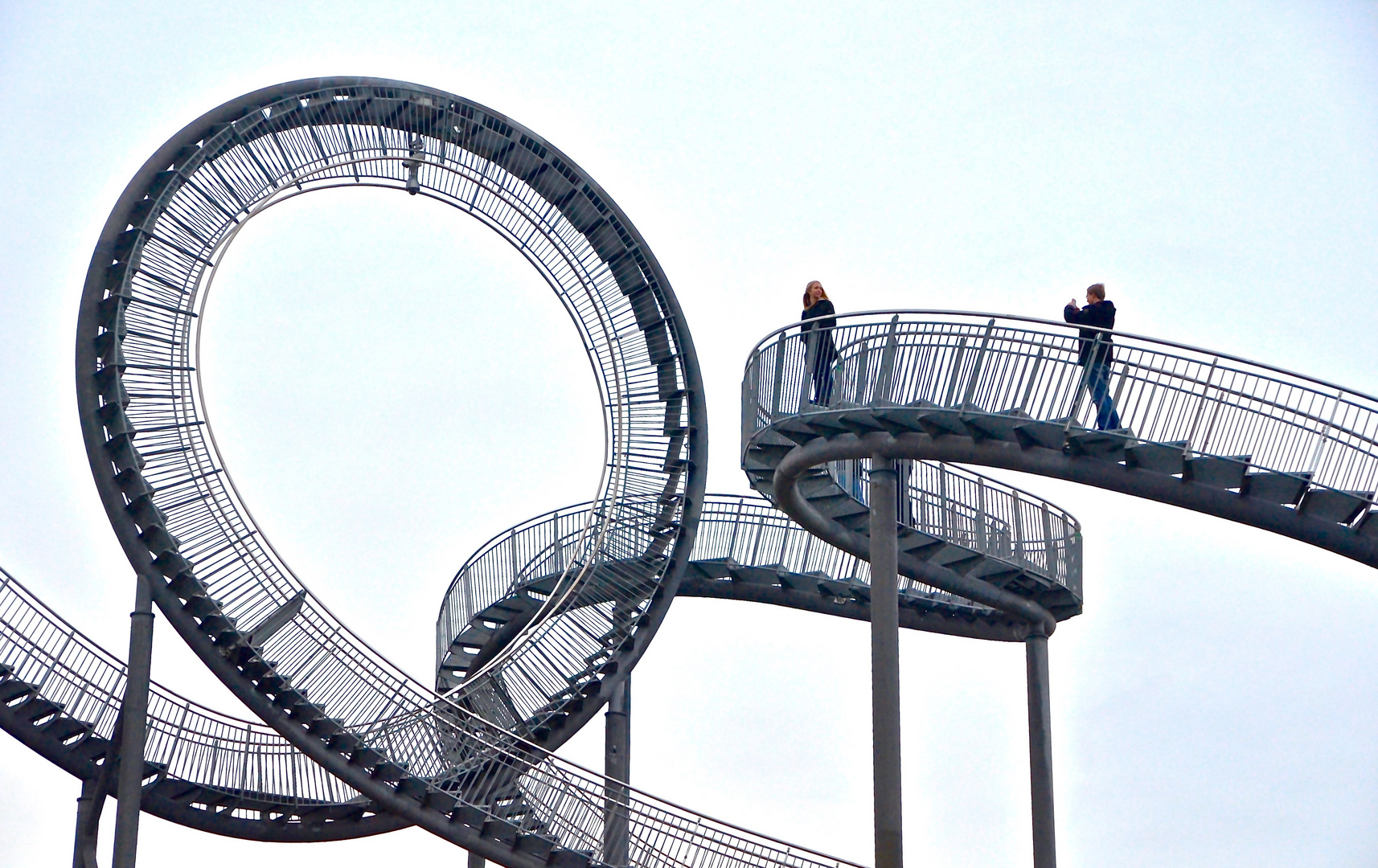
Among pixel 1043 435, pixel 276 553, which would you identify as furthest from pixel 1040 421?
pixel 276 553

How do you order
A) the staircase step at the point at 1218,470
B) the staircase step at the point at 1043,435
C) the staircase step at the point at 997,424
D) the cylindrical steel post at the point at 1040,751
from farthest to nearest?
the cylindrical steel post at the point at 1040,751, the staircase step at the point at 997,424, the staircase step at the point at 1043,435, the staircase step at the point at 1218,470

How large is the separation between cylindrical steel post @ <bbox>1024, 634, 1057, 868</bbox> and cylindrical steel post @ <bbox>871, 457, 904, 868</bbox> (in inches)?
206

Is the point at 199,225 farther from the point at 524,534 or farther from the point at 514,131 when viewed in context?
the point at 524,534

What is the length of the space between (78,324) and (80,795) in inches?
213

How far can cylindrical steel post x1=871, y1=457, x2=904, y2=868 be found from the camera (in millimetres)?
18031

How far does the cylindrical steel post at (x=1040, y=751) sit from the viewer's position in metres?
22.8

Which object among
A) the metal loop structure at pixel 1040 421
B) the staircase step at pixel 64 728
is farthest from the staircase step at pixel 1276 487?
the staircase step at pixel 64 728

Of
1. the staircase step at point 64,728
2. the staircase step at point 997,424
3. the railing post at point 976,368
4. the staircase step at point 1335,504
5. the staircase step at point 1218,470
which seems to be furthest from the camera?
the staircase step at point 64,728

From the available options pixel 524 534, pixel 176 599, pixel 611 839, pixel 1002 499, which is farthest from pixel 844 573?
pixel 176 599

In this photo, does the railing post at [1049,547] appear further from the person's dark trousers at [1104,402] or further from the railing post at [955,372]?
the person's dark trousers at [1104,402]

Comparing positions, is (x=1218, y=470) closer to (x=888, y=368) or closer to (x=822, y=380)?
(x=888, y=368)

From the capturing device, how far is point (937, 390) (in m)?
17.9

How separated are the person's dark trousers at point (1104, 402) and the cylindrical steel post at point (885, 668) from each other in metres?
2.71

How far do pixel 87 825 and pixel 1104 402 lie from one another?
40.3ft
